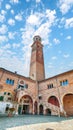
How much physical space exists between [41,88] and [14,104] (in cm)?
864

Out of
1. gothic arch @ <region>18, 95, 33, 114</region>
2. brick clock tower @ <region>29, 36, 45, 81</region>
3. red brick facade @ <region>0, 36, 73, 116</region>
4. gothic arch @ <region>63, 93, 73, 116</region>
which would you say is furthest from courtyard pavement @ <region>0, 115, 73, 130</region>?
brick clock tower @ <region>29, 36, 45, 81</region>

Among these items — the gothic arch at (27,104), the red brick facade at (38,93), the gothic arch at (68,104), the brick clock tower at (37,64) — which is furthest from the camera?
the brick clock tower at (37,64)

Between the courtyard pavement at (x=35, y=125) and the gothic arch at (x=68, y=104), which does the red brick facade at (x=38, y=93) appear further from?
the courtyard pavement at (x=35, y=125)

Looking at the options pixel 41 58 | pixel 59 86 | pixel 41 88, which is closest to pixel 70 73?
pixel 59 86

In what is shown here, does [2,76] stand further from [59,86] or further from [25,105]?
[59,86]

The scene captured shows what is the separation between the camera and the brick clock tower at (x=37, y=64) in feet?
100

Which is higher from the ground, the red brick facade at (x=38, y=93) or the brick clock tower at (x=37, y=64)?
the brick clock tower at (x=37, y=64)

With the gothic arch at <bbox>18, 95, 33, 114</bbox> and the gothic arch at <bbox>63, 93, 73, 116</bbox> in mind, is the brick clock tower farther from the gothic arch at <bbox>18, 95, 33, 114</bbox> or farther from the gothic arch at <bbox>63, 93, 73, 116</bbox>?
the gothic arch at <bbox>63, 93, 73, 116</bbox>

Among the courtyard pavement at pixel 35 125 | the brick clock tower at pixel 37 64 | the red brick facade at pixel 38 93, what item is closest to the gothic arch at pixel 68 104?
the red brick facade at pixel 38 93

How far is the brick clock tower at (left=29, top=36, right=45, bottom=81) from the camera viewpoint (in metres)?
30.6

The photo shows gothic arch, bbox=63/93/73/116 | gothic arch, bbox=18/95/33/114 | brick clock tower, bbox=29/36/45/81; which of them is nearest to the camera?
gothic arch, bbox=63/93/73/116

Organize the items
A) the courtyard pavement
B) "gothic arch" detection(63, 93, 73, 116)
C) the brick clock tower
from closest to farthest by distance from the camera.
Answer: the courtyard pavement
"gothic arch" detection(63, 93, 73, 116)
the brick clock tower

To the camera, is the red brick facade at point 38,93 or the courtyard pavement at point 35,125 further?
the red brick facade at point 38,93

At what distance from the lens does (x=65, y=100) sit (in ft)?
73.1
